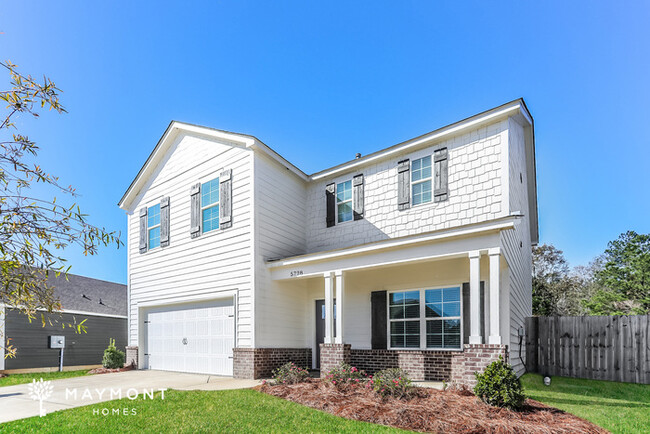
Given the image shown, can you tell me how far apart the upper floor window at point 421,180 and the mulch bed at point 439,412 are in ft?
15.6

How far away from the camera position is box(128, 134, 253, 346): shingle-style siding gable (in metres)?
11.5

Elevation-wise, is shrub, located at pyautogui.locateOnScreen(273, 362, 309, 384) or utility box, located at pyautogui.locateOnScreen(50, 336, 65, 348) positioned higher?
shrub, located at pyautogui.locateOnScreen(273, 362, 309, 384)

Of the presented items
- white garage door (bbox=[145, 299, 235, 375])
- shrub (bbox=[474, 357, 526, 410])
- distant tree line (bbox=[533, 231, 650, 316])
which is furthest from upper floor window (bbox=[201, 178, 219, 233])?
distant tree line (bbox=[533, 231, 650, 316])

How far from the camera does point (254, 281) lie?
36.1ft

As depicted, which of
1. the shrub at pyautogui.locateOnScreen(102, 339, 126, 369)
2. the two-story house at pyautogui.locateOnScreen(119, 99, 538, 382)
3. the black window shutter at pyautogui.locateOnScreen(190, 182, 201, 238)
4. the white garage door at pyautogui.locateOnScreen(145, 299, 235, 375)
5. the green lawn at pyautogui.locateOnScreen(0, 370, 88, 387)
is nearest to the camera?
the two-story house at pyautogui.locateOnScreen(119, 99, 538, 382)

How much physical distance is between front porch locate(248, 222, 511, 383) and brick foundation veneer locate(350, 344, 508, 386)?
2 cm

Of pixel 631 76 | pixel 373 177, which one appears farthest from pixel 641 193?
pixel 373 177

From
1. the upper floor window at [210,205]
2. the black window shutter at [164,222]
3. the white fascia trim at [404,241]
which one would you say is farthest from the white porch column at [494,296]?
the black window shutter at [164,222]

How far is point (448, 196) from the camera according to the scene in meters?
10.3

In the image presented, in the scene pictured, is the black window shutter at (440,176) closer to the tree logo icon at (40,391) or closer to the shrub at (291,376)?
the shrub at (291,376)

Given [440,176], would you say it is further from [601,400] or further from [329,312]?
[601,400]

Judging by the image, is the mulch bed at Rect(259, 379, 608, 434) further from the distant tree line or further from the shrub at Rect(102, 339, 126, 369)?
the distant tree line

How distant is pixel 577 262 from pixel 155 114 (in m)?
28.3

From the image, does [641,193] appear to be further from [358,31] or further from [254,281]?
[254,281]
